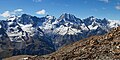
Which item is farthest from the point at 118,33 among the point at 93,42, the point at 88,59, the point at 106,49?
the point at 88,59

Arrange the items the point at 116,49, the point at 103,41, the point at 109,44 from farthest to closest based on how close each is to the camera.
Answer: the point at 103,41 → the point at 109,44 → the point at 116,49

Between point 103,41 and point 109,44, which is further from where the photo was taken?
point 103,41

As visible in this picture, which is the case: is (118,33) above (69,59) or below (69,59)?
above

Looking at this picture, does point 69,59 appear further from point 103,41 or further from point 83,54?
point 103,41

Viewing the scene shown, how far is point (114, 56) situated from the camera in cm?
3341

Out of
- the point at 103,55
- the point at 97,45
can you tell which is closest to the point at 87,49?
the point at 97,45

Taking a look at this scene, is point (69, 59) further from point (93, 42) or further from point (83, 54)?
point (93, 42)

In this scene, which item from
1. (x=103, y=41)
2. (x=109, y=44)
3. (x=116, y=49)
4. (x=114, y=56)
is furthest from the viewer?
(x=103, y=41)

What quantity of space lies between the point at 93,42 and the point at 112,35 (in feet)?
9.72

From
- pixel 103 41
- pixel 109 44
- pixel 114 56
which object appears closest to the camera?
pixel 114 56

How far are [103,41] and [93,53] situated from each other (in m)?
5.13

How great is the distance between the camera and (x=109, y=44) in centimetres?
3850

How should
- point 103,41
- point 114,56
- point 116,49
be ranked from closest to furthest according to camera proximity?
point 114,56 < point 116,49 < point 103,41

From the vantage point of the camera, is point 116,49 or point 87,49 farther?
point 87,49
